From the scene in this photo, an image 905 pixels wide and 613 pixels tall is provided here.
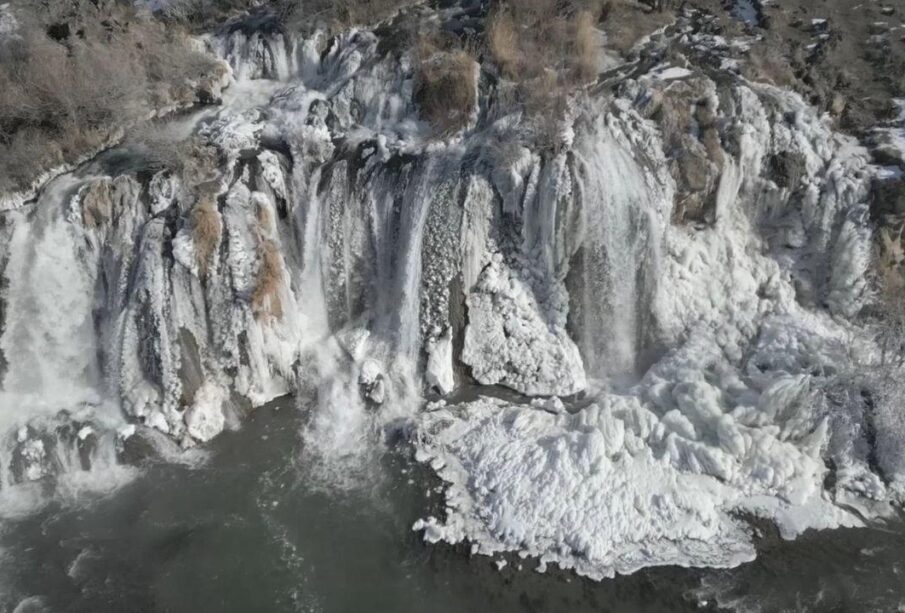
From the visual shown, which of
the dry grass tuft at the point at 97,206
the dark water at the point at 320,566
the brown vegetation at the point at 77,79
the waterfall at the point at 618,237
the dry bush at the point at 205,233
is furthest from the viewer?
the brown vegetation at the point at 77,79

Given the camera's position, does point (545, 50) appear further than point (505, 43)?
Yes

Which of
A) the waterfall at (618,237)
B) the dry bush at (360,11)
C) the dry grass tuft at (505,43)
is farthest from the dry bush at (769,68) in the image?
the dry bush at (360,11)

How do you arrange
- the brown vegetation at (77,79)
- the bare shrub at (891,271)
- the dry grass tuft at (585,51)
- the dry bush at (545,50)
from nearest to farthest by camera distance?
the bare shrub at (891,271), the dry bush at (545,50), the brown vegetation at (77,79), the dry grass tuft at (585,51)

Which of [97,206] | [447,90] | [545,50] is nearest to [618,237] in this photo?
[447,90]

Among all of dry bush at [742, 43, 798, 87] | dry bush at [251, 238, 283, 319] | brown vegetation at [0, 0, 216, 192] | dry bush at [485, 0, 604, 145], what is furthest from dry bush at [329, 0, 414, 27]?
dry bush at [742, 43, 798, 87]

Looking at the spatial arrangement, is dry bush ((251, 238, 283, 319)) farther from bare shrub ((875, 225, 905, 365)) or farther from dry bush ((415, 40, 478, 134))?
bare shrub ((875, 225, 905, 365))

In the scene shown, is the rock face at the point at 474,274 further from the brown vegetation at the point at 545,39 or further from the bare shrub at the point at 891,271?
the brown vegetation at the point at 545,39

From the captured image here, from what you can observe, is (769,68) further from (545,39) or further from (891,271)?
(891,271)
